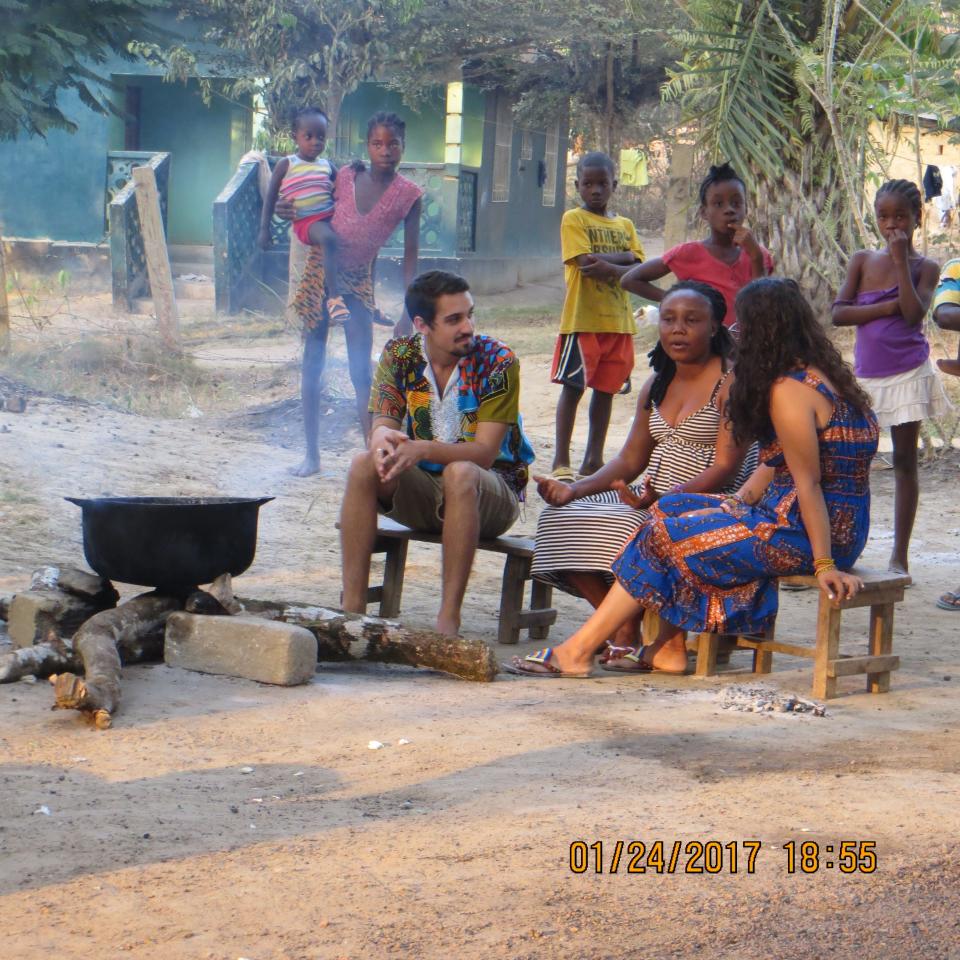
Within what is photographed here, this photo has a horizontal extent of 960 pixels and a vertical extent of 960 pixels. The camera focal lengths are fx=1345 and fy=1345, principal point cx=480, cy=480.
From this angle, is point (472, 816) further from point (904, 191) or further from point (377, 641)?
point (904, 191)

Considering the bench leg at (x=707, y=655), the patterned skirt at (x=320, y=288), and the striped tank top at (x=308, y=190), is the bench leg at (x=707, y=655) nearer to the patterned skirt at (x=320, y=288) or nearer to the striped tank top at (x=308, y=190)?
the patterned skirt at (x=320, y=288)

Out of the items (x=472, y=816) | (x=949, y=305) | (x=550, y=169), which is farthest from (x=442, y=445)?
(x=550, y=169)

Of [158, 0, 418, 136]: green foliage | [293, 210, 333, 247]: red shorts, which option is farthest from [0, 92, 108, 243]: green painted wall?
[293, 210, 333, 247]: red shorts

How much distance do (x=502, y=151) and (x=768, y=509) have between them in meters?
18.3

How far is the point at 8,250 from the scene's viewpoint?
59.7 ft

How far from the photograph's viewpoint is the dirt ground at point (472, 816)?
2439 millimetres

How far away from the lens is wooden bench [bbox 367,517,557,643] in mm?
5094

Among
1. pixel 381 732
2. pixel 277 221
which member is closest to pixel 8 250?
pixel 277 221

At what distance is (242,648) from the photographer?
14.0 feet

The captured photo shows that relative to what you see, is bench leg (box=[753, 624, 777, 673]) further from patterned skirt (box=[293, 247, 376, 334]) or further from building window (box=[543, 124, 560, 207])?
building window (box=[543, 124, 560, 207])

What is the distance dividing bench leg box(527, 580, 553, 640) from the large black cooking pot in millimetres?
1285

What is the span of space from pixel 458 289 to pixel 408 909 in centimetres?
277

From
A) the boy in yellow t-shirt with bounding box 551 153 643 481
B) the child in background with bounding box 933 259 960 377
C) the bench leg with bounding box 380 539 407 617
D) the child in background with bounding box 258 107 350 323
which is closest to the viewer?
the bench leg with bounding box 380 539 407 617
